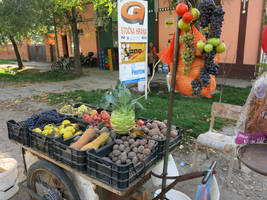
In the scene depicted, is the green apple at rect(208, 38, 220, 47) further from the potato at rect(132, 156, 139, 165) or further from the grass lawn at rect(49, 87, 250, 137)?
the grass lawn at rect(49, 87, 250, 137)

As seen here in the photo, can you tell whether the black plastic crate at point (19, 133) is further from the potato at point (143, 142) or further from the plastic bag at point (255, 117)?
the plastic bag at point (255, 117)

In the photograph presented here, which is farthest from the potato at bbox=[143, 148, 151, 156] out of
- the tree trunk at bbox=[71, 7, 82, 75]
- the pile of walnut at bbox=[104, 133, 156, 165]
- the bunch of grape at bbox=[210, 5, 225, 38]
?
the tree trunk at bbox=[71, 7, 82, 75]

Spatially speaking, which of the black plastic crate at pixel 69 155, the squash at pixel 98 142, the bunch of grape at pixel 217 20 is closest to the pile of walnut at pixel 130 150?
the squash at pixel 98 142

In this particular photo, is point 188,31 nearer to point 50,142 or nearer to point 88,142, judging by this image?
point 88,142

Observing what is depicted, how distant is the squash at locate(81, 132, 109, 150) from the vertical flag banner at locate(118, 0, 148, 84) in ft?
10.7

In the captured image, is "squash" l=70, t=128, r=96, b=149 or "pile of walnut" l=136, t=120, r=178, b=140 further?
"pile of walnut" l=136, t=120, r=178, b=140

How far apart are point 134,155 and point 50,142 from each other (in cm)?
87

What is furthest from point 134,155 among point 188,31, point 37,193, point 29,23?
point 29,23

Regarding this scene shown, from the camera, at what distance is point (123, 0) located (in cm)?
491

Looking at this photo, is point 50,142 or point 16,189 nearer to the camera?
point 50,142

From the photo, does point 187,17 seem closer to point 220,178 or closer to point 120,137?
point 120,137

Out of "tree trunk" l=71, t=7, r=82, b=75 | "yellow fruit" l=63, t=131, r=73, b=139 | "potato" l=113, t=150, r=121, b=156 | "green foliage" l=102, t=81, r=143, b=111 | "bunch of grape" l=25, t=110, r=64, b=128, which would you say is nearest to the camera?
"potato" l=113, t=150, r=121, b=156

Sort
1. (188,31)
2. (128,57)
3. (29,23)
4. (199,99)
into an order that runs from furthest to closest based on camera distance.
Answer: (29,23) → (199,99) → (128,57) → (188,31)

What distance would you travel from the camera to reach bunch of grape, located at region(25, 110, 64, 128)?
104 inches
